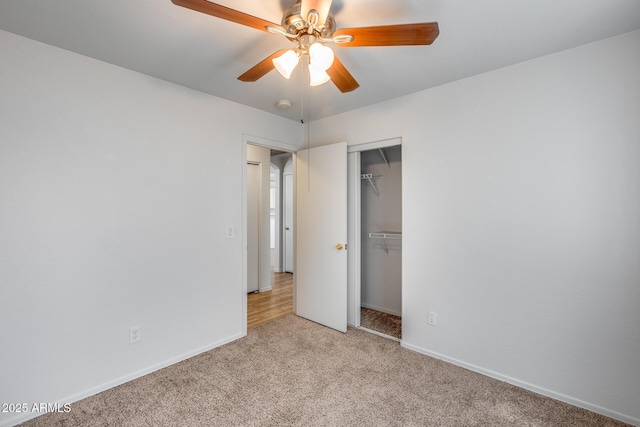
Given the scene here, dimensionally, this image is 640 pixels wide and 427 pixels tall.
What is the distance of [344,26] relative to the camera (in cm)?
168

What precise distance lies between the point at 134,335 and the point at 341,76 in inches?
95.0

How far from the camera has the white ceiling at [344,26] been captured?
1.53 metres

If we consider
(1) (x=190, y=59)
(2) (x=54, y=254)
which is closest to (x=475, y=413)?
(2) (x=54, y=254)

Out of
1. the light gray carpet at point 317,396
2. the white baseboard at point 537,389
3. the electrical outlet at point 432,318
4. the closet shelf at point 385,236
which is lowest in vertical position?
the light gray carpet at point 317,396

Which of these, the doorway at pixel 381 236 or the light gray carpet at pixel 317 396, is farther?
the doorway at pixel 381 236

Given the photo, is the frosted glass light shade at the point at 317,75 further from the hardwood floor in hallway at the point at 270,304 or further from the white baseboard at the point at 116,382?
the hardwood floor in hallway at the point at 270,304

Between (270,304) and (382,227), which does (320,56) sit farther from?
(270,304)

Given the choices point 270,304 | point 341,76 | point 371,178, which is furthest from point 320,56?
point 270,304

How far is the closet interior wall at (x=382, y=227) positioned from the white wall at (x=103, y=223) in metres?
1.83

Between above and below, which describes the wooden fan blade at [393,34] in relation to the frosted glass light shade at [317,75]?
above

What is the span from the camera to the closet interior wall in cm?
361

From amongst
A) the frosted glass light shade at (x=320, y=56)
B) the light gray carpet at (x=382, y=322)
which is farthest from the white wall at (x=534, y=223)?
the frosted glass light shade at (x=320, y=56)

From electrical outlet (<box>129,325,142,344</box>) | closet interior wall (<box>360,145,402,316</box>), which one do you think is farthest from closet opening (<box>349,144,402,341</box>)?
electrical outlet (<box>129,325,142,344</box>)

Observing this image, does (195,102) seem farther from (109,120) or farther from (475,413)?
(475,413)
